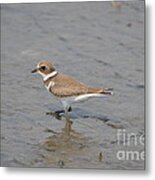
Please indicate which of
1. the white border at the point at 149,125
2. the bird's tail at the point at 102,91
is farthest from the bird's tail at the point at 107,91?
the white border at the point at 149,125

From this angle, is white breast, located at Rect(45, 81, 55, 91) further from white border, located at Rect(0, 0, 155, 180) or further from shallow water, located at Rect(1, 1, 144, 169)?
white border, located at Rect(0, 0, 155, 180)

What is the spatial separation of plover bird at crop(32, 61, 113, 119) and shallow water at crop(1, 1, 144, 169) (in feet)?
0.06

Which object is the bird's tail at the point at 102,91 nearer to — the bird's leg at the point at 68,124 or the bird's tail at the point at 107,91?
the bird's tail at the point at 107,91

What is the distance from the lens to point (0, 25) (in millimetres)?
1814

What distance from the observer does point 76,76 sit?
176 centimetres

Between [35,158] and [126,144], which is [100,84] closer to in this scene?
[126,144]

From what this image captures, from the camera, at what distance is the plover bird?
1759 millimetres

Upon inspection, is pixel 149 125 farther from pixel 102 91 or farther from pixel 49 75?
pixel 49 75

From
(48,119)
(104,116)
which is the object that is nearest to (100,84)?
(104,116)

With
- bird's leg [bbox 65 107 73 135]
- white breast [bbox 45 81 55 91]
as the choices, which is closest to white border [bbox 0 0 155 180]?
bird's leg [bbox 65 107 73 135]

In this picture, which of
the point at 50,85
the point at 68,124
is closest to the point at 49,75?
the point at 50,85

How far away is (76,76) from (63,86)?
0.06 meters

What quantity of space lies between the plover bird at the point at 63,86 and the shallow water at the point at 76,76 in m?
0.02

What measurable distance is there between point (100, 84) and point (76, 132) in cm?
18
